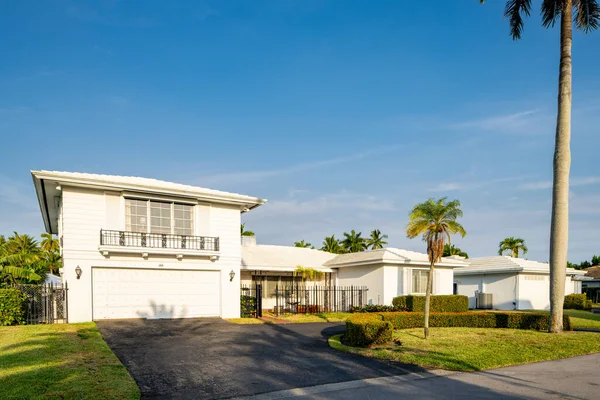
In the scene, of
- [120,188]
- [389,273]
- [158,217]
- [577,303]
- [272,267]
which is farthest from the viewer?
[577,303]

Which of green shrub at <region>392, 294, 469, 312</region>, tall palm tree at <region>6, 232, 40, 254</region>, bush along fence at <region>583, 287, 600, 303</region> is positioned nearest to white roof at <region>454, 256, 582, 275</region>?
green shrub at <region>392, 294, 469, 312</region>

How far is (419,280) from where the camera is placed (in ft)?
91.5

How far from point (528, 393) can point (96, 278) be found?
54.0 ft

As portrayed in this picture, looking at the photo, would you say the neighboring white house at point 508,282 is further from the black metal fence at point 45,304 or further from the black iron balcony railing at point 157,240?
the black metal fence at point 45,304

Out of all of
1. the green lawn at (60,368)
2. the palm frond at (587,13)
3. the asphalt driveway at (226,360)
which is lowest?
the asphalt driveway at (226,360)

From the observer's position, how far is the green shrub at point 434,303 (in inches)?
940

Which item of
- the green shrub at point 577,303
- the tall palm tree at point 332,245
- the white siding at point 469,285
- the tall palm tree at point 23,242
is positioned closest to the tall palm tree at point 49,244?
the tall palm tree at point 23,242

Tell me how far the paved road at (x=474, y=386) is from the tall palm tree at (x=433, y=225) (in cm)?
561

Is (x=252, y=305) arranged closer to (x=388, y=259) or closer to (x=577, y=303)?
(x=388, y=259)

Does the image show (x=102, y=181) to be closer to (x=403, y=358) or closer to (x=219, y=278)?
(x=219, y=278)

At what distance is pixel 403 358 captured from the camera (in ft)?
39.1

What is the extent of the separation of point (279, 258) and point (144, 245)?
36.5 ft

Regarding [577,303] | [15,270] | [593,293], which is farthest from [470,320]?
[593,293]

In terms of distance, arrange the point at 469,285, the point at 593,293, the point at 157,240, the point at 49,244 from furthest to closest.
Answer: the point at 49,244
the point at 593,293
the point at 469,285
the point at 157,240
